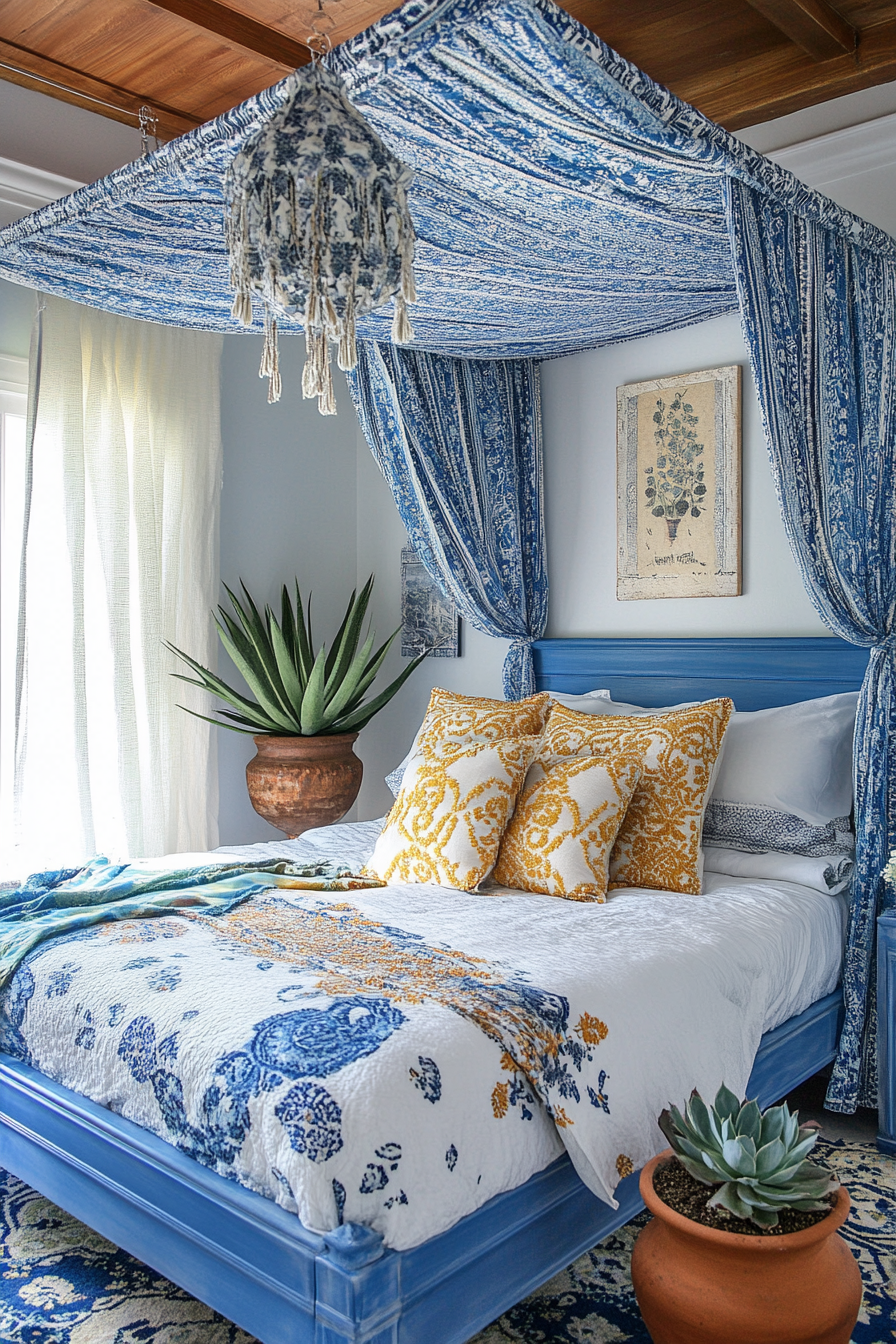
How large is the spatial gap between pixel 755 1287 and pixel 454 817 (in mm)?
1441

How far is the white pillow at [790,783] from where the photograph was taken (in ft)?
9.65

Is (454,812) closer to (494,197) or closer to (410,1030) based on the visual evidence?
(410,1030)

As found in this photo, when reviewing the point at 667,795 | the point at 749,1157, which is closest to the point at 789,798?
the point at 667,795

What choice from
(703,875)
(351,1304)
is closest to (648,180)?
(703,875)

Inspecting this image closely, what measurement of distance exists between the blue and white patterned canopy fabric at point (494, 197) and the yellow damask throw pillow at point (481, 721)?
46.6 inches

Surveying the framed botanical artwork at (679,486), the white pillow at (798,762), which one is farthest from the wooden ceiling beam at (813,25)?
the white pillow at (798,762)

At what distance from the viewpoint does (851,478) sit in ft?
8.94

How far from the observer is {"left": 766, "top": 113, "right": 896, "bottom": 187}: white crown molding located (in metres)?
3.11

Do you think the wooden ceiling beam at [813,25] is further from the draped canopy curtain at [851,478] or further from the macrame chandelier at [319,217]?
the macrame chandelier at [319,217]

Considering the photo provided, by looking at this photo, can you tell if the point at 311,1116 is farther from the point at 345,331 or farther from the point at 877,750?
the point at 877,750

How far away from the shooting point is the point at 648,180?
213cm

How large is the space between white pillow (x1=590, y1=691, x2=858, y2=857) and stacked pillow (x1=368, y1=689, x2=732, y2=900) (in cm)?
14

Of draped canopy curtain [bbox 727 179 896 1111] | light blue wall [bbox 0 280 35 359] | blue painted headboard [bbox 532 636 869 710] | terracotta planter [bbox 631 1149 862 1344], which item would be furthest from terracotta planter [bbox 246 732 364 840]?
terracotta planter [bbox 631 1149 862 1344]

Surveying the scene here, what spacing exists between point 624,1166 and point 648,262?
2106 millimetres
